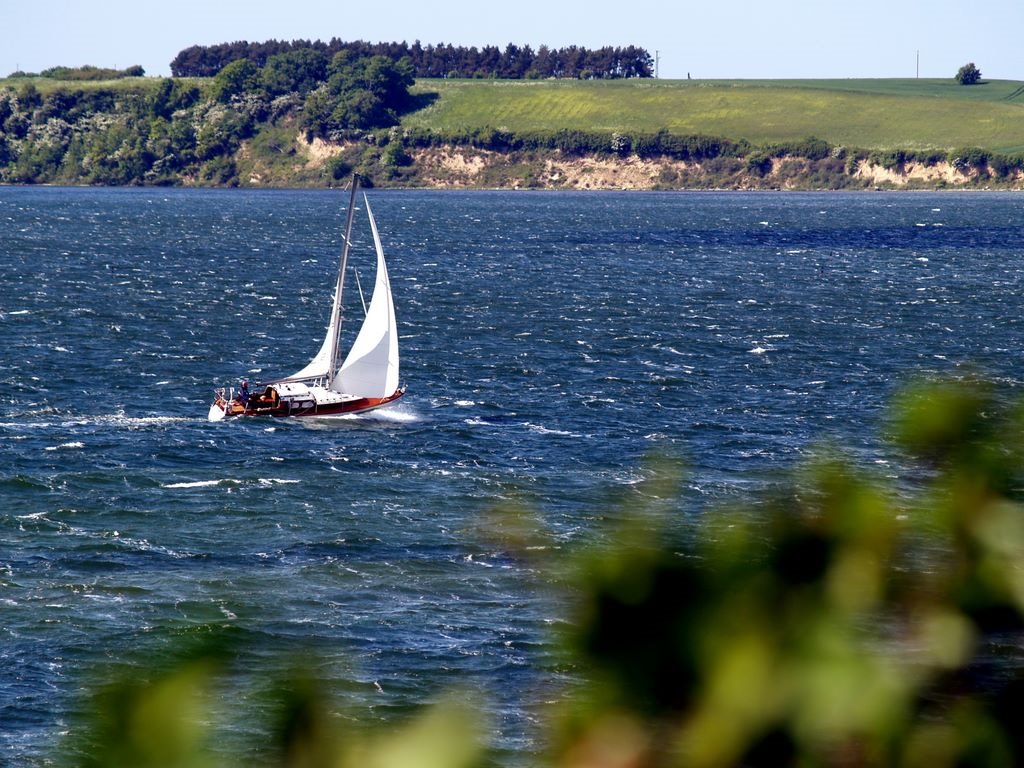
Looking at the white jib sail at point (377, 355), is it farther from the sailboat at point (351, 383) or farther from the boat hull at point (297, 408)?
the boat hull at point (297, 408)

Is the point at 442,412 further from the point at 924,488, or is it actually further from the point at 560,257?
the point at 560,257

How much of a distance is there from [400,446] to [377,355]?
7.78 metres

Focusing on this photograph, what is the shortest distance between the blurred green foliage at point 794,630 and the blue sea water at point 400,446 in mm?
372

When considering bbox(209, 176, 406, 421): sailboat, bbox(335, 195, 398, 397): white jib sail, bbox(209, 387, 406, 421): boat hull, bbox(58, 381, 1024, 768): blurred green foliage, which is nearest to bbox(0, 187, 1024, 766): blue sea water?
bbox(58, 381, 1024, 768): blurred green foliage

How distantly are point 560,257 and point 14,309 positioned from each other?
71655 millimetres

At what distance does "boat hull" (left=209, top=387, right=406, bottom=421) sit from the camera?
71.7 meters

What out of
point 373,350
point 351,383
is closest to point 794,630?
point 373,350

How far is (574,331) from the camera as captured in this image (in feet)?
347

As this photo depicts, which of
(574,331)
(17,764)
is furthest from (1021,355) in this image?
(17,764)

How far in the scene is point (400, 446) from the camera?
2606 inches

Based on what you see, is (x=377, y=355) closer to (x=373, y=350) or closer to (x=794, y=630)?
(x=373, y=350)

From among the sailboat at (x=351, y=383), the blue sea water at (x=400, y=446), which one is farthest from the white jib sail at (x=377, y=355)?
the blue sea water at (x=400, y=446)

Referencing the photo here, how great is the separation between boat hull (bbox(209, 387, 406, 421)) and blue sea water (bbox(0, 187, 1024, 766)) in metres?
0.80

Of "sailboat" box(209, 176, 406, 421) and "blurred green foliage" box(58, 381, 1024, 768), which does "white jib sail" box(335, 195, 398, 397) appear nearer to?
"sailboat" box(209, 176, 406, 421)
